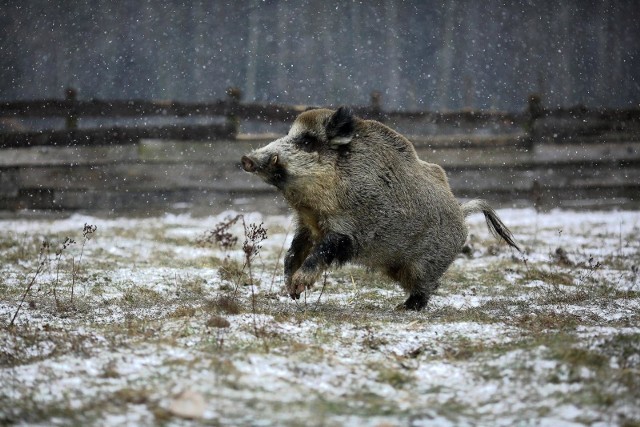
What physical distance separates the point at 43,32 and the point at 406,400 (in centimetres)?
2802

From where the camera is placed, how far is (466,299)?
6559 mm

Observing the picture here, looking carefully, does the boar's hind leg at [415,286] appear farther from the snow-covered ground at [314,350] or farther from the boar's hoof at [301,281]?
the boar's hoof at [301,281]

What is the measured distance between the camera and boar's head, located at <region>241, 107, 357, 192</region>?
579 centimetres

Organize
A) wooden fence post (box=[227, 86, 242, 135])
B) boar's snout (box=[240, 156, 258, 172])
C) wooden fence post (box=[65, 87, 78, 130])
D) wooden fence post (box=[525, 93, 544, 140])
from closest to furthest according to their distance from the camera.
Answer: boar's snout (box=[240, 156, 258, 172])
wooden fence post (box=[65, 87, 78, 130])
wooden fence post (box=[227, 86, 242, 135])
wooden fence post (box=[525, 93, 544, 140])

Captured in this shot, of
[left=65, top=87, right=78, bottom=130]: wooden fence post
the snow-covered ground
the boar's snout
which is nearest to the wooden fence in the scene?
[left=65, top=87, right=78, bottom=130]: wooden fence post

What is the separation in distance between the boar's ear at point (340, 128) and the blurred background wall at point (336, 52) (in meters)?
23.1

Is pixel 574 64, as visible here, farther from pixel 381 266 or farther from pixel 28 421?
pixel 28 421

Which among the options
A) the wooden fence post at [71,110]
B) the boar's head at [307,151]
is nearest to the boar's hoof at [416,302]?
the boar's head at [307,151]

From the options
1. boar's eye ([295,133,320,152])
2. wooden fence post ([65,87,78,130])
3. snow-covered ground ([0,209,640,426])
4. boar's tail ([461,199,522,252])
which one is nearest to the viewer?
snow-covered ground ([0,209,640,426])

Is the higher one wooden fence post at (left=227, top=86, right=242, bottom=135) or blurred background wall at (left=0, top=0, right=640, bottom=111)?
blurred background wall at (left=0, top=0, right=640, bottom=111)

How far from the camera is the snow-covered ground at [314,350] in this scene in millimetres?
3205

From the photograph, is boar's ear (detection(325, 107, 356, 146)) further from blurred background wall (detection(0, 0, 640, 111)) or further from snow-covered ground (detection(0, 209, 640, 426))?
blurred background wall (detection(0, 0, 640, 111))

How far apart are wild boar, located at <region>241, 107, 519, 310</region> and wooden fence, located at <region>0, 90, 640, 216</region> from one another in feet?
29.7

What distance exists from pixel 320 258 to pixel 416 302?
1019mm
